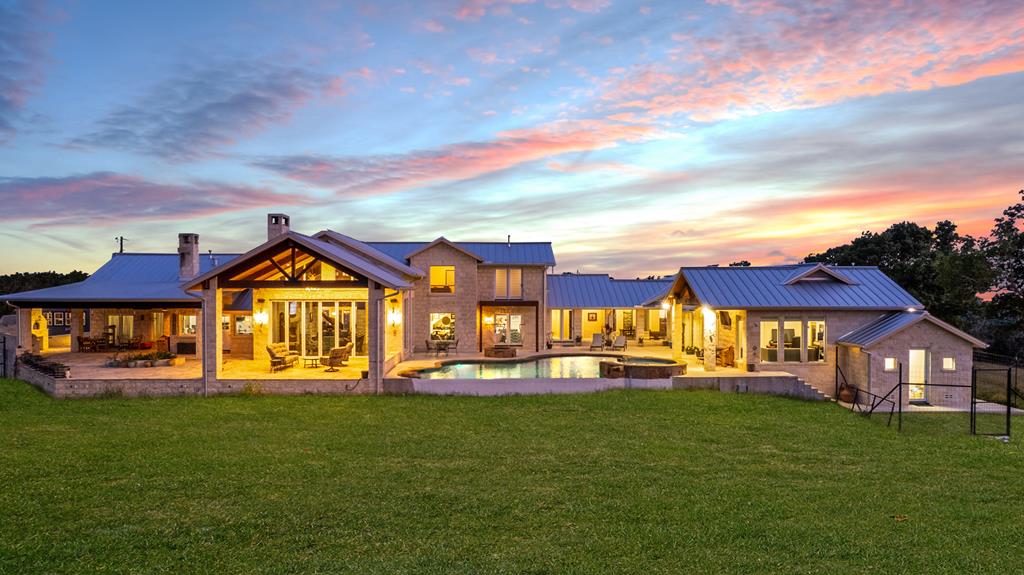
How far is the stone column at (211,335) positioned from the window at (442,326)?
11.3 meters

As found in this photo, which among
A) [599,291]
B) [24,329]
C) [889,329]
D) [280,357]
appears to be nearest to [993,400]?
[889,329]

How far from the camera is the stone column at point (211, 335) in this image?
17.8 m

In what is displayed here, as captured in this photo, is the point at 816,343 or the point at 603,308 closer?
the point at 816,343

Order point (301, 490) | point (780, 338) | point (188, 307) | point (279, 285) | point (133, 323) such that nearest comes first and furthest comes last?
point (301, 490) < point (279, 285) < point (780, 338) < point (188, 307) < point (133, 323)

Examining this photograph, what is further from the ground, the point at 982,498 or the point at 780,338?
the point at 780,338

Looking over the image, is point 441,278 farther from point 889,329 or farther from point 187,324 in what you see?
point 889,329

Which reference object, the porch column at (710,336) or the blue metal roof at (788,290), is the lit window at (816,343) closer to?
the blue metal roof at (788,290)

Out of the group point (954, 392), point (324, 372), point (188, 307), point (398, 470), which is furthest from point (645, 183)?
point (398, 470)

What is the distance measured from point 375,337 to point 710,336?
1356cm

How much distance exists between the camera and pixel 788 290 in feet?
74.4

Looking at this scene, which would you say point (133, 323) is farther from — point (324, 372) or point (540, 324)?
point (540, 324)

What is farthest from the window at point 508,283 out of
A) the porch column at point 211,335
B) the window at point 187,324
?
the window at point 187,324

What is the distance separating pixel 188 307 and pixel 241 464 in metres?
17.7

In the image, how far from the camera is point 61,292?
Answer: 23.6 metres
